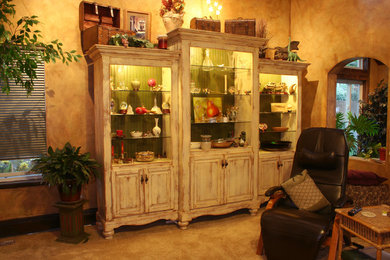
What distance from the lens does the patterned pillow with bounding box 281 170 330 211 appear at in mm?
3469

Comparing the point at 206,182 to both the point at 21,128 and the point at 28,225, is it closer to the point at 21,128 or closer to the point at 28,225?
the point at 28,225

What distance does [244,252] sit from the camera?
3.52 metres

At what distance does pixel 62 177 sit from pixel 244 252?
2202 mm

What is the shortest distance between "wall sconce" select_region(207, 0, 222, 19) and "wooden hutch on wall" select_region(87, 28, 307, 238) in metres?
0.65

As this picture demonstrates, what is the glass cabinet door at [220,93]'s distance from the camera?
4570mm

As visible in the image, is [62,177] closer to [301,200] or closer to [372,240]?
[301,200]

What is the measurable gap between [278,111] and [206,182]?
71.9 inches

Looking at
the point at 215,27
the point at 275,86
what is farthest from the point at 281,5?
the point at 215,27

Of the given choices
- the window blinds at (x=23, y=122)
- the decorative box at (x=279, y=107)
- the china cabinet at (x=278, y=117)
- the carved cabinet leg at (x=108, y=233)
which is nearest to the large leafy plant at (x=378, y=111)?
the china cabinet at (x=278, y=117)

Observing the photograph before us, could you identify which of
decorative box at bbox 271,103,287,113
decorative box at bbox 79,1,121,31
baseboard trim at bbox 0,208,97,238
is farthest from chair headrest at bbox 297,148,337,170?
baseboard trim at bbox 0,208,97,238

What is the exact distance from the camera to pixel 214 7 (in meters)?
5.01

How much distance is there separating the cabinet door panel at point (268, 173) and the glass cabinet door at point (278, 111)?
25cm

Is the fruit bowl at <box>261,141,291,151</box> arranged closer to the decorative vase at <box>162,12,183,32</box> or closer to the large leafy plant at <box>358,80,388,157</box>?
the large leafy plant at <box>358,80,388,157</box>

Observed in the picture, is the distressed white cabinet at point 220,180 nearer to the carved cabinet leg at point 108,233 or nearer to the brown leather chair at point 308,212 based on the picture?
the brown leather chair at point 308,212
